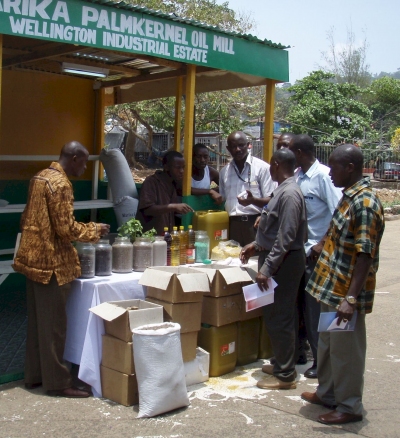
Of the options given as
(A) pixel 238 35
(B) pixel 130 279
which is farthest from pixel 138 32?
(B) pixel 130 279

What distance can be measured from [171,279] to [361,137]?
22434 millimetres

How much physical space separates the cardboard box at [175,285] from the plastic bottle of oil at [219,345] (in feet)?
1.39

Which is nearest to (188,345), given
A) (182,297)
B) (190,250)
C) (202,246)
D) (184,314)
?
(184,314)

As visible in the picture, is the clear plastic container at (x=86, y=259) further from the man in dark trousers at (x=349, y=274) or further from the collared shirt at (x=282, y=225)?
the man in dark trousers at (x=349, y=274)

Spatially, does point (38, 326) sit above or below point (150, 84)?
below

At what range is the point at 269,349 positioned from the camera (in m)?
5.50

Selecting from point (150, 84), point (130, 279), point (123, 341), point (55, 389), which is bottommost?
point (55, 389)

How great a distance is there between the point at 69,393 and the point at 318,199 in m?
2.53

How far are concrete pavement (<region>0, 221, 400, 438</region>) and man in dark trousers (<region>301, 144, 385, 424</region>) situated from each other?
0.70 feet

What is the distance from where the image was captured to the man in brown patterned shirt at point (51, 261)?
4156mm

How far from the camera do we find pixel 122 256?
4.81 meters

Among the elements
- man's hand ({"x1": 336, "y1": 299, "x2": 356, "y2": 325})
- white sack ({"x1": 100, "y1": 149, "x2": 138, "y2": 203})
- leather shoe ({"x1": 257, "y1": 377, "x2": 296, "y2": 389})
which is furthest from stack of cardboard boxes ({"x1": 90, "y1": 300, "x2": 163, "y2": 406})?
white sack ({"x1": 100, "y1": 149, "x2": 138, "y2": 203})

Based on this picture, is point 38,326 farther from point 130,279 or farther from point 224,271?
point 224,271

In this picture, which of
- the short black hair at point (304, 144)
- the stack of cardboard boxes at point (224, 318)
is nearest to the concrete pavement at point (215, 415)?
the stack of cardboard boxes at point (224, 318)
